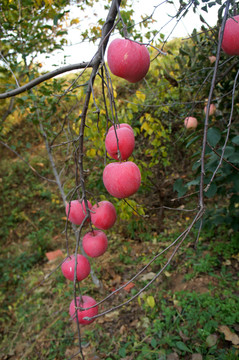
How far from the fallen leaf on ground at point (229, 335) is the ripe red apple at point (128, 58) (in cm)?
143

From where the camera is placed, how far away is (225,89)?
1.77 m

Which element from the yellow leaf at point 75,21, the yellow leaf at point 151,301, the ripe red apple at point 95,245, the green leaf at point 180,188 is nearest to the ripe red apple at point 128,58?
the ripe red apple at point 95,245

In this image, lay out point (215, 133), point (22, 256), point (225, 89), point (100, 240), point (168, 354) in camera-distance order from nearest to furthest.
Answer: point (100, 240) < point (215, 133) < point (168, 354) < point (225, 89) < point (22, 256)

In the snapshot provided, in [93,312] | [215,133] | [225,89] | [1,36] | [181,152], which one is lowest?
[181,152]

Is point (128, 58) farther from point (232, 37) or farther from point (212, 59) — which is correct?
point (212, 59)

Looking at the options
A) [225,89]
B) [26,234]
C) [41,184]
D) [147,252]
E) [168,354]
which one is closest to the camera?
[168,354]

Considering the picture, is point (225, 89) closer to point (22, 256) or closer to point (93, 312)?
point (93, 312)

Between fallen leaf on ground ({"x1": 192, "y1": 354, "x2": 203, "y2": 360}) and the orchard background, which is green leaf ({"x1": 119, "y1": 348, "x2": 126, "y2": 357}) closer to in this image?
the orchard background

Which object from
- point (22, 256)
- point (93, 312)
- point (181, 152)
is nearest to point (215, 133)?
point (93, 312)

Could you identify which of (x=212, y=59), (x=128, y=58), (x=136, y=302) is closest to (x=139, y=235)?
(x=136, y=302)

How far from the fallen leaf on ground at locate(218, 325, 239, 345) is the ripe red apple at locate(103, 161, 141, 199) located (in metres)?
1.24

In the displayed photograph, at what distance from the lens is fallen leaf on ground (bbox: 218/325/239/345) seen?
139 cm

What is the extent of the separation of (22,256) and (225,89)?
280 centimetres

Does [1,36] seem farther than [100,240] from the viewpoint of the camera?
Yes
